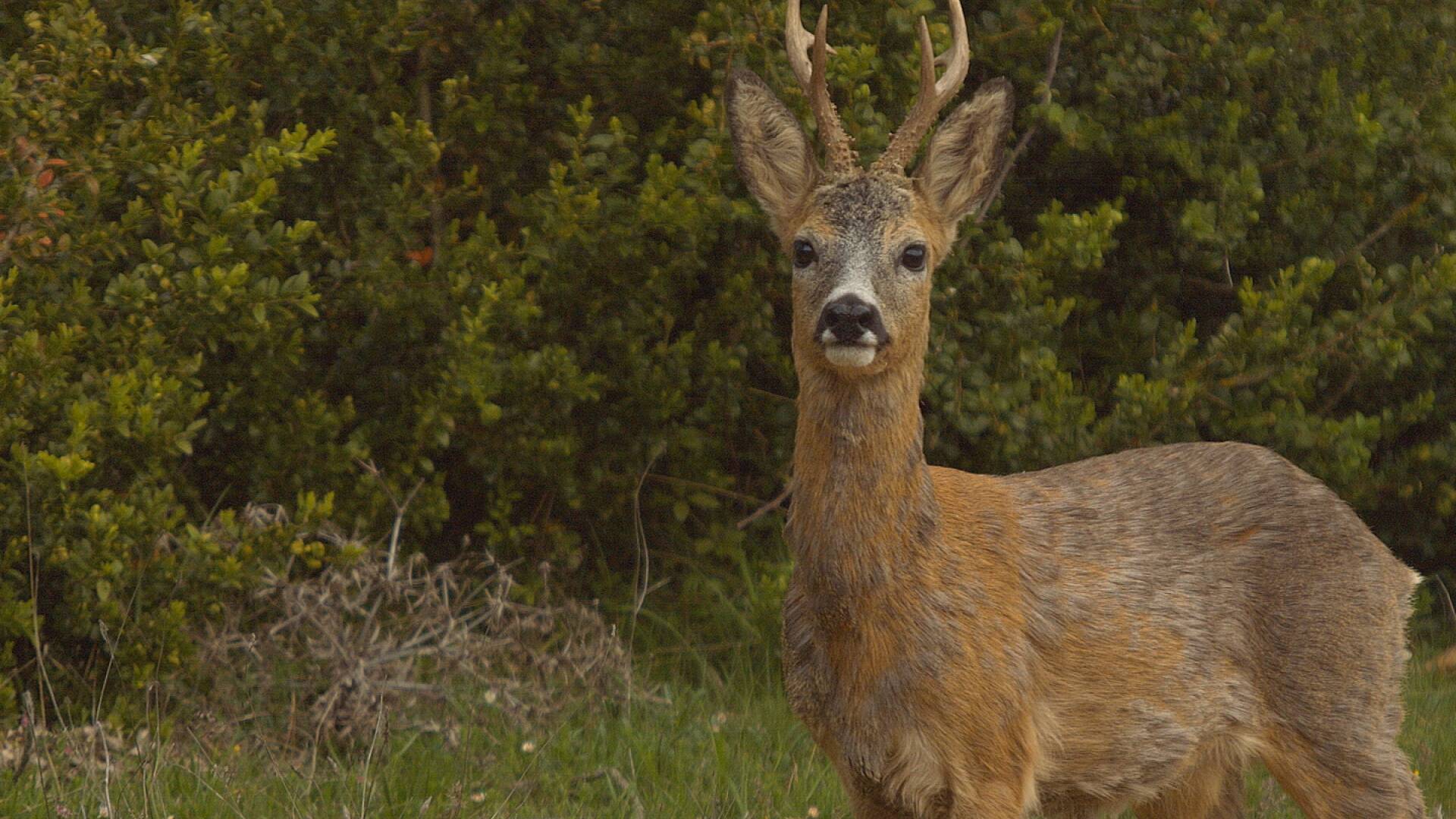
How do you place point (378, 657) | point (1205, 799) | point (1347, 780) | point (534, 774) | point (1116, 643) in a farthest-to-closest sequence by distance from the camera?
point (378, 657), point (534, 774), point (1205, 799), point (1347, 780), point (1116, 643)

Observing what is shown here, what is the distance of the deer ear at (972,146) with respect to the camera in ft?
15.5

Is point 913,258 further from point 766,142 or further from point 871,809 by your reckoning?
point 871,809

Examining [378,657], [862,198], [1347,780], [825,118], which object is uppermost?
[825,118]

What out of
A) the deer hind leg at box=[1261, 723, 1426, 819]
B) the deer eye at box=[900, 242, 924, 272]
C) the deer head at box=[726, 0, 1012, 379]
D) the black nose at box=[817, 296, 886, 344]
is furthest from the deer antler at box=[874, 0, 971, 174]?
the deer hind leg at box=[1261, 723, 1426, 819]

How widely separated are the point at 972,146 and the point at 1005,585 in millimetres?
1026

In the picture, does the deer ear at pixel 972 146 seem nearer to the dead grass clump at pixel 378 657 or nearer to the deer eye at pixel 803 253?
the deer eye at pixel 803 253

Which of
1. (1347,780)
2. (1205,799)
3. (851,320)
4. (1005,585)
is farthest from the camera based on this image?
(1205,799)

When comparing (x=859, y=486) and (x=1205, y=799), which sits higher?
(x=859, y=486)

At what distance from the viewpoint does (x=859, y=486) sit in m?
4.40

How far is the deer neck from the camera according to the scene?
173 inches

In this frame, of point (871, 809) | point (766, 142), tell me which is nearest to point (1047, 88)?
point (766, 142)

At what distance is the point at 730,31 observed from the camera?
20.9 feet

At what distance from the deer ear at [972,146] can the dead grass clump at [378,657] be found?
2.13m

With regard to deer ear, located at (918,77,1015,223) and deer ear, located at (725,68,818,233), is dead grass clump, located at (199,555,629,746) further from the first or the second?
deer ear, located at (918,77,1015,223)
